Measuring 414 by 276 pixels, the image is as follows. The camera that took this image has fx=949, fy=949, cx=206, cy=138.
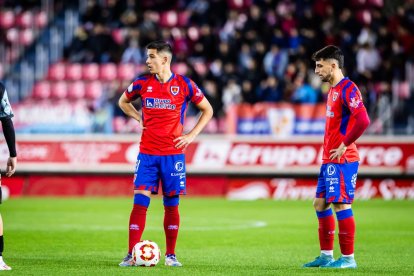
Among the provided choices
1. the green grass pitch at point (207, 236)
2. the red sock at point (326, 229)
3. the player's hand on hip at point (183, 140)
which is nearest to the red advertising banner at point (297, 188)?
the green grass pitch at point (207, 236)

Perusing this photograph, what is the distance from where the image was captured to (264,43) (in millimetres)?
26016

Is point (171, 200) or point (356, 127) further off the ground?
point (356, 127)

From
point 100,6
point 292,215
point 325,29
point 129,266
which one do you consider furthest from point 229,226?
point 100,6

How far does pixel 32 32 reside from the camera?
29656 mm

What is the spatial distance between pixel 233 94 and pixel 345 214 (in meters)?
14.4

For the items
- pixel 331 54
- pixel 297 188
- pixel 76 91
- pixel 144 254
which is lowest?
pixel 297 188

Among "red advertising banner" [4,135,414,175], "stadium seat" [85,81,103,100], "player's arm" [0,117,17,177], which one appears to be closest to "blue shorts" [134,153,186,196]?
"player's arm" [0,117,17,177]

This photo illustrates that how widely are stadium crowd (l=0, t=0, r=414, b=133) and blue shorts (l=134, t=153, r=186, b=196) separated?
12.9 meters

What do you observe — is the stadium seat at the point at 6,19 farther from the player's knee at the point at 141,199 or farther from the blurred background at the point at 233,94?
the player's knee at the point at 141,199

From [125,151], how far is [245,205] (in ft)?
12.1

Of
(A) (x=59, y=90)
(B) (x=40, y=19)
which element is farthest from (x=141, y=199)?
(B) (x=40, y=19)

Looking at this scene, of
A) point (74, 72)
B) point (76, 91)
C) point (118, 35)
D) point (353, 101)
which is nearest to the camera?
point (353, 101)

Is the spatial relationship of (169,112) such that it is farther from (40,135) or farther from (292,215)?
(40,135)

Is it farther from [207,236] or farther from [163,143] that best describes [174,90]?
[207,236]
